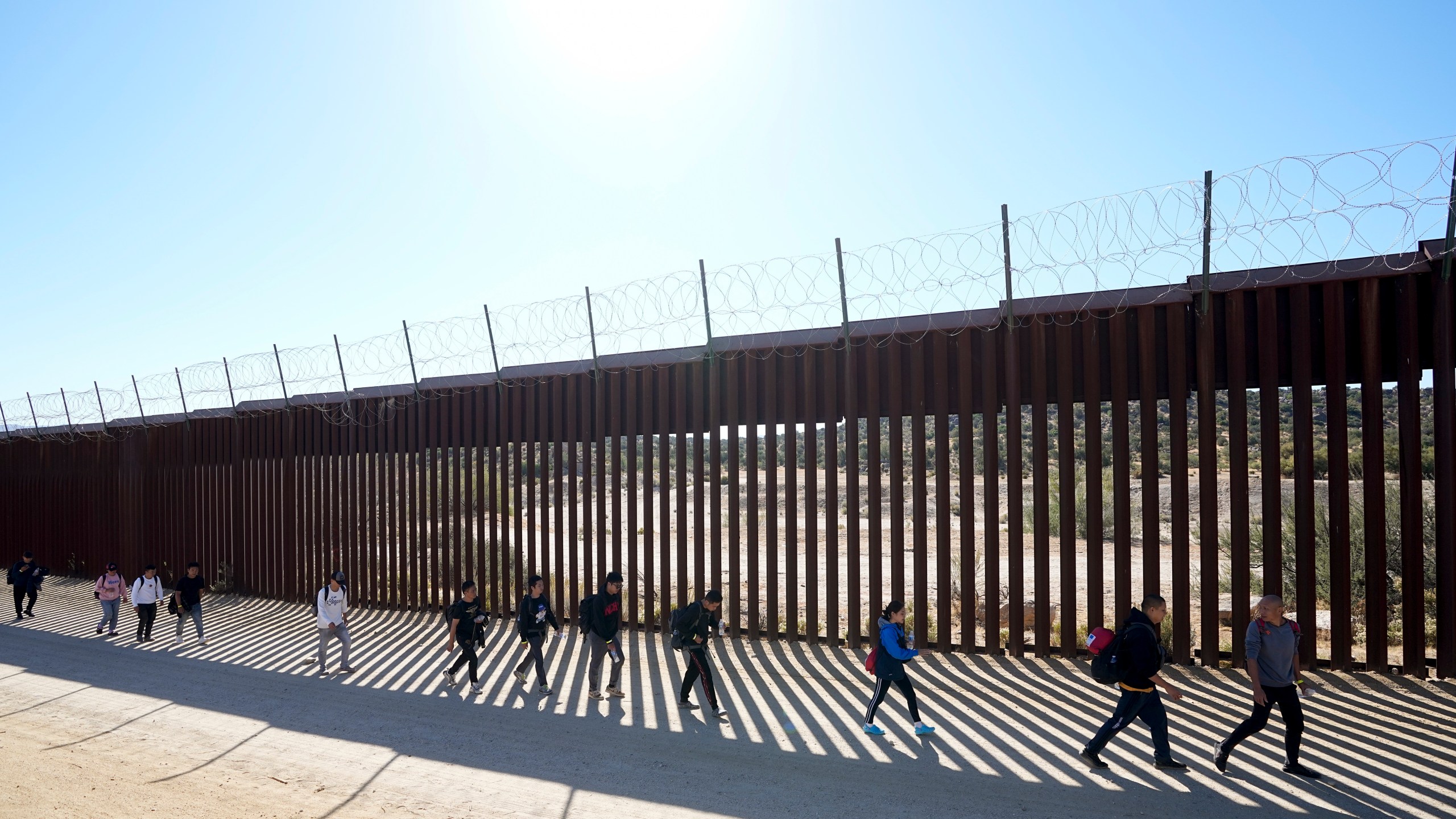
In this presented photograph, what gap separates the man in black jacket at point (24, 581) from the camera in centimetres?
1744

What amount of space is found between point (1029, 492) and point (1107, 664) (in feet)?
95.8

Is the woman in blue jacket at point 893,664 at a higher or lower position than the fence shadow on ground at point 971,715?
higher

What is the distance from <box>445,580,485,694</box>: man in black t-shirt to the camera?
10.8 meters

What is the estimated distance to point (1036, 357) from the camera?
1091cm

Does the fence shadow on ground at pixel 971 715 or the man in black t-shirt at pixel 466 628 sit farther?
the man in black t-shirt at pixel 466 628

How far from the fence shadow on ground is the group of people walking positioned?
180 millimetres

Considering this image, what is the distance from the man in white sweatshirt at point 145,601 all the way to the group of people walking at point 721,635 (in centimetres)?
2

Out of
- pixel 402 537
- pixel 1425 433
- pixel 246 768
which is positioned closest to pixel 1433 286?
pixel 246 768

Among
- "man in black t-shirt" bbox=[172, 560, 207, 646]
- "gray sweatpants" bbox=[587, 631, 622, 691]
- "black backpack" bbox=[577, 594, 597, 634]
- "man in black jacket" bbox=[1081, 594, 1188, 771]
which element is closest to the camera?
"man in black jacket" bbox=[1081, 594, 1188, 771]

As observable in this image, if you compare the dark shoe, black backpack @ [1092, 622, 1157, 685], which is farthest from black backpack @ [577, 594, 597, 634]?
the dark shoe

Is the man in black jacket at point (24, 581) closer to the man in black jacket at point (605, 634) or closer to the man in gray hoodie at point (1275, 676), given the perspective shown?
the man in black jacket at point (605, 634)

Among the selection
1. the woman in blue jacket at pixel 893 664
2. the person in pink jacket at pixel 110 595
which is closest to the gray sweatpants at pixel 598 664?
the woman in blue jacket at pixel 893 664

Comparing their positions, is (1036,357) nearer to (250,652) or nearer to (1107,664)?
(1107,664)

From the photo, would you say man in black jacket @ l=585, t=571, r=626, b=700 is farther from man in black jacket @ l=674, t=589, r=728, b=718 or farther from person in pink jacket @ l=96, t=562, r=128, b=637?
person in pink jacket @ l=96, t=562, r=128, b=637
